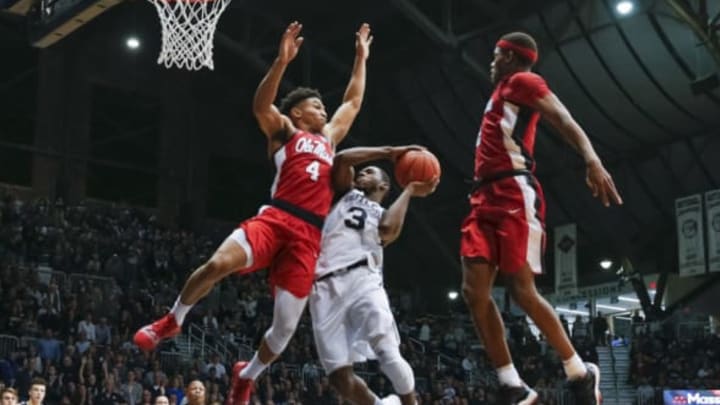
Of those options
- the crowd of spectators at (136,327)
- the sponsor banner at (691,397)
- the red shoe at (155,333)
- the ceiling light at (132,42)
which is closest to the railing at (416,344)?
the crowd of spectators at (136,327)

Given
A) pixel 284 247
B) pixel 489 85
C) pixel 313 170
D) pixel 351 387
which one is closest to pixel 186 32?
pixel 313 170

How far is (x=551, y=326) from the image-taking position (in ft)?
20.9

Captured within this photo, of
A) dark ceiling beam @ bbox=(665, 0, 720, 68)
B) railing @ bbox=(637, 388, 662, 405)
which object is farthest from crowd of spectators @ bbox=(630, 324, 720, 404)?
dark ceiling beam @ bbox=(665, 0, 720, 68)

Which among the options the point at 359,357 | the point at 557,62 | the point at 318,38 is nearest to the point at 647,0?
the point at 557,62

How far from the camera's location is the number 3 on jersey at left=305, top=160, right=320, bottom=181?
7.53m

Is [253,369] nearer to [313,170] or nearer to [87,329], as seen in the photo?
[313,170]

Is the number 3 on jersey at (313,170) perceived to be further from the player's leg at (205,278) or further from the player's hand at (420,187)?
the player's hand at (420,187)

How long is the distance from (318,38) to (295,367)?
34.3 feet

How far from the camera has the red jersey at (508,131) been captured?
21.4 feet

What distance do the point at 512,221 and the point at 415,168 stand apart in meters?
0.96

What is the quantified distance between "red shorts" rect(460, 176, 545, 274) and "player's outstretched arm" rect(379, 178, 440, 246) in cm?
68

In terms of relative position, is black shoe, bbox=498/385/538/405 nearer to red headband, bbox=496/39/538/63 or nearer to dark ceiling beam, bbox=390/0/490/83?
red headband, bbox=496/39/538/63

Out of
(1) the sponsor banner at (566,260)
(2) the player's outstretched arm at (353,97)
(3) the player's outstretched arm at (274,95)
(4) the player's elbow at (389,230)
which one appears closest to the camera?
(4) the player's elbow at (389,230)

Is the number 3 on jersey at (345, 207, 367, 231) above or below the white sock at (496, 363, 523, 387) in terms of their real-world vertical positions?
above
